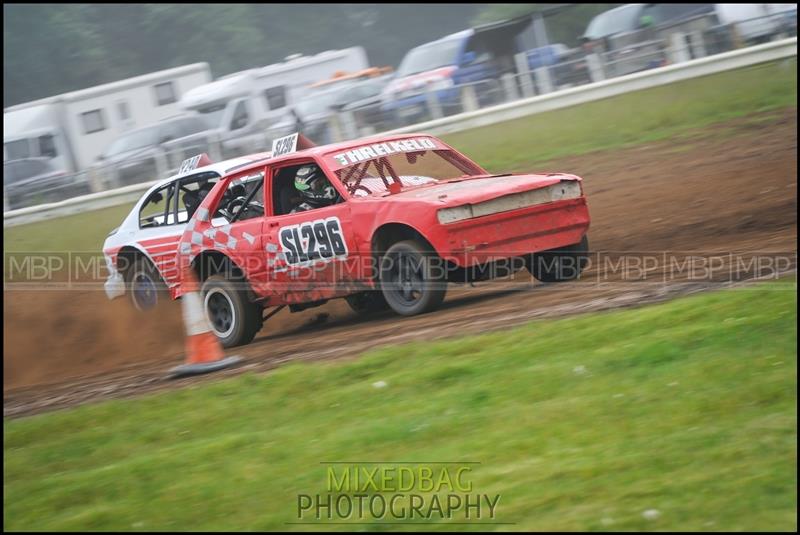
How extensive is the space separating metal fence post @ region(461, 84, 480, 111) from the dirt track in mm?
4877

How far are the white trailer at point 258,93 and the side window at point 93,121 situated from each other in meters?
2.80

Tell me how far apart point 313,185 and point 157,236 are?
2.47m

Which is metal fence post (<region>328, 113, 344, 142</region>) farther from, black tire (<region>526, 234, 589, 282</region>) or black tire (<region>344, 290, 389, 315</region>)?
black tire (<region>526, 234, 589, 282</region>)

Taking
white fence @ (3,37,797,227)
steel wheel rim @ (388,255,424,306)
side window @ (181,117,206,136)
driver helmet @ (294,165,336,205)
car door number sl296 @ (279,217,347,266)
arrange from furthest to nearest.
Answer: side window @ (181,117,206,136), white fence @ (3,37,797,227), driver helmet @ (294,165,336,205), car door number sl296 @ (279,217,347,266), steel wheel rim @ (388,255,424,306)

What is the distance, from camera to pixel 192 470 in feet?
17.6

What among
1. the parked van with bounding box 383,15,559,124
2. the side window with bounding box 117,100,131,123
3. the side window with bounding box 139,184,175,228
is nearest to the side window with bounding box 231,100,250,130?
the parked van with bounding box 383,15,559,124

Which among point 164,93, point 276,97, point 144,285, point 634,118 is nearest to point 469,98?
point 634,118

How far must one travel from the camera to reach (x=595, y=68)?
67.7 feet

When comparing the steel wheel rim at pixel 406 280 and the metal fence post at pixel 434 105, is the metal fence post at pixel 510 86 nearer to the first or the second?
the metal fence post at pixel 434 105

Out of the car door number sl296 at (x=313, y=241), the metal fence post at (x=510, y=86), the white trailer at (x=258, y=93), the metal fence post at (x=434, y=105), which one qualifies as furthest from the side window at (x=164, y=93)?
the car door number sl296 at (x=313, y=241)

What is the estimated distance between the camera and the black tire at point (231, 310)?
30.9ft

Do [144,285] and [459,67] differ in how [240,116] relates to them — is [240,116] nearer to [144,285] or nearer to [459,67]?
[459,67]

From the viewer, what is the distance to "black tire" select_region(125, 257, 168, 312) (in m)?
11.2

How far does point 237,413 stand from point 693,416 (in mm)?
2621
